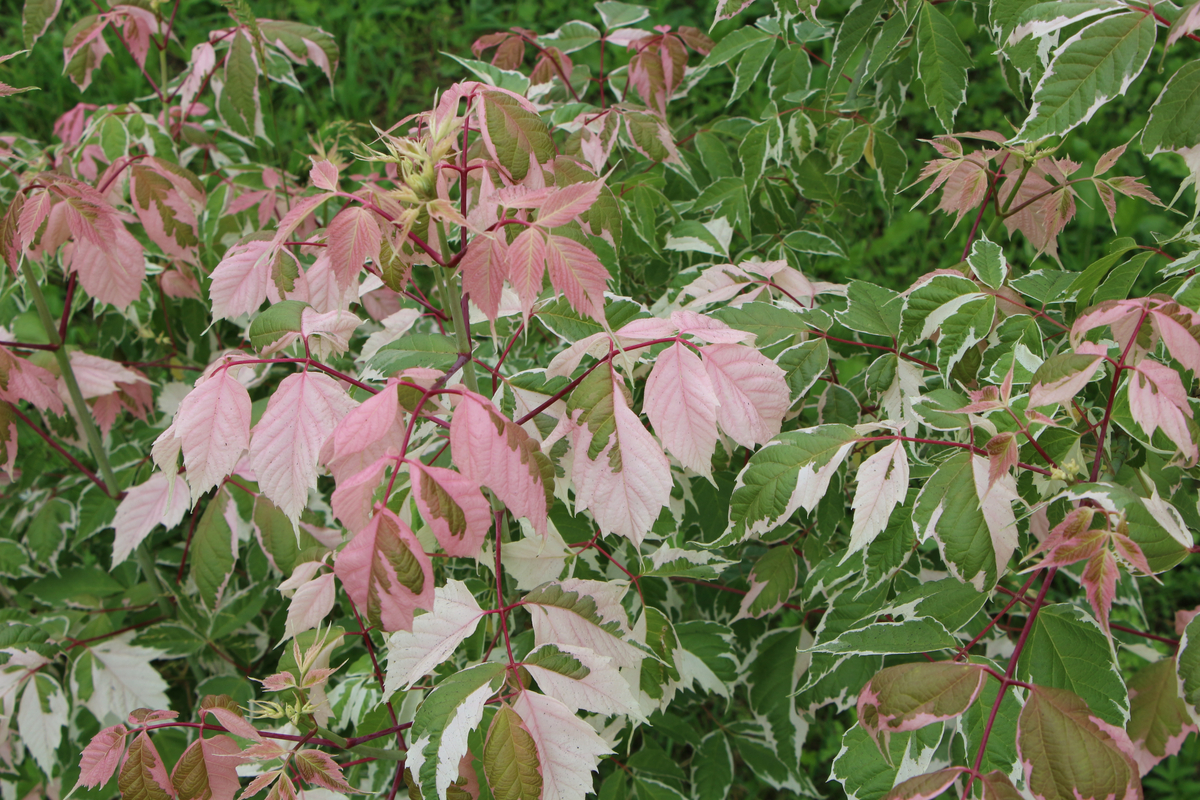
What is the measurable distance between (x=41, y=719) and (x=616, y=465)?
1.30 m

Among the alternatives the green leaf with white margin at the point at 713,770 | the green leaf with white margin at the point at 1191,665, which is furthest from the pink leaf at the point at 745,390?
the green leaf with white margin at the point at 713,770

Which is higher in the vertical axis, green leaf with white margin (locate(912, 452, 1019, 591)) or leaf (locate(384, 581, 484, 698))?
Answer: green leaf with white margin (locate(912, 452, 1019, 591))

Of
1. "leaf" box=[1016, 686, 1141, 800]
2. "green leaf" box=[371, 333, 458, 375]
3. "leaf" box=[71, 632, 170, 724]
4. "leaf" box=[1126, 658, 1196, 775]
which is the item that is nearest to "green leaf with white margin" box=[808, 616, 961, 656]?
"leaf" box=[1016, 686, 1141, 800]

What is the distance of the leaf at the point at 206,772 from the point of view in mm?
1057

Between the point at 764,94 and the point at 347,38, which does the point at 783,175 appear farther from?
the point at 347,38

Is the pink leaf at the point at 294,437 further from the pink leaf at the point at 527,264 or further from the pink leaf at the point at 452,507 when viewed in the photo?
the pink leaf at the point at 527,264

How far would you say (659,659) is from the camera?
46.9 inches

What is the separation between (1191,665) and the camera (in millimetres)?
974

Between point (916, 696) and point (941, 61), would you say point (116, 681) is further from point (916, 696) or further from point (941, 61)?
point (941, 61)

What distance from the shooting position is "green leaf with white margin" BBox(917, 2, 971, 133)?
1.47 m

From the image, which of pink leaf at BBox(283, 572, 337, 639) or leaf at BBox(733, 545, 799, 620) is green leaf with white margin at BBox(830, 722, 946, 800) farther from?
pink leaf at BBox(283, 572, 337, 639)

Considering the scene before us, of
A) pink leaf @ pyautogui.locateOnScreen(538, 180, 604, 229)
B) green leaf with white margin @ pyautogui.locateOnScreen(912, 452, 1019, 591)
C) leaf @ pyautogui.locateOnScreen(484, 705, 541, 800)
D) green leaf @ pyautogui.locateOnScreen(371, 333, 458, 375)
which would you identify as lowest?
leaf @ pyautogui.locateOnScreen(484, 705, 541, 800)

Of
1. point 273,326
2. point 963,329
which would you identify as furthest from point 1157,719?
point 273,326

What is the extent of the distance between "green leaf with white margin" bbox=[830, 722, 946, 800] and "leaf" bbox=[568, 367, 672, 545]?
16.9 inches
